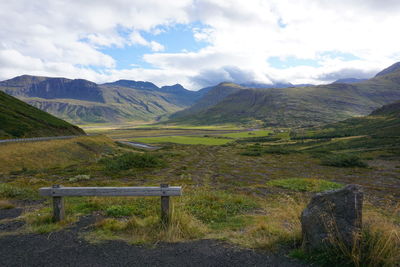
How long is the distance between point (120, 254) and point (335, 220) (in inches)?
223

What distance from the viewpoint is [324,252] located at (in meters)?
5.62

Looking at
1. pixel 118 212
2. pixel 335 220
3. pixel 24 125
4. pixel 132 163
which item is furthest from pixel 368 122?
pixel 24 125

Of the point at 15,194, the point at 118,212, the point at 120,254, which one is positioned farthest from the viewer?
the point at 15,194

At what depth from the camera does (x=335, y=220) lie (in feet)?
18.9

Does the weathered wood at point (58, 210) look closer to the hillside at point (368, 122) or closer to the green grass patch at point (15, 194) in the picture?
the green grass patch at point (15, 194)

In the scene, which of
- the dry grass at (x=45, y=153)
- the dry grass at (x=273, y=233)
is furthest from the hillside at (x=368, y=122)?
the dry grass at (x=273, y=233)

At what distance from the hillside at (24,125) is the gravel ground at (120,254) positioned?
87629 millimetres

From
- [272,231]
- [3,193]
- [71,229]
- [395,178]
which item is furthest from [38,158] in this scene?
[395,178]

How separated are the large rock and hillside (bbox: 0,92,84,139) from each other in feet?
306

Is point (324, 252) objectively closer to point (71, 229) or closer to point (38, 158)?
point (71, 229)

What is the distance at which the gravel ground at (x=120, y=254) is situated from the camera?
18.9 feet

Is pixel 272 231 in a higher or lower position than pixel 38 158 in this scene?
higher

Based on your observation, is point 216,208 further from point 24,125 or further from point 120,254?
point 24,125

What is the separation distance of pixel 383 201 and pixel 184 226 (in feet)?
47.6
